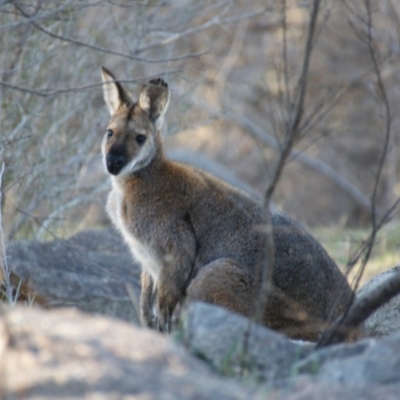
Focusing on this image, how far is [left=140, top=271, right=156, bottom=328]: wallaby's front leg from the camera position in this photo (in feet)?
21.4

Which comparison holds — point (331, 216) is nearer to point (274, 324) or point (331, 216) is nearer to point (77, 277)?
point (77, 277)

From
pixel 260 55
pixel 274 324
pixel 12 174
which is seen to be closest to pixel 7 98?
pixel 12 174

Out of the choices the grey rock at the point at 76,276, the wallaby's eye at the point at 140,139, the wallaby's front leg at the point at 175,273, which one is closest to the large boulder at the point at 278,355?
the wallaby's front leg at the point at 175,273

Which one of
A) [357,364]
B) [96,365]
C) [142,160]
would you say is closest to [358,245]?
[142,160]

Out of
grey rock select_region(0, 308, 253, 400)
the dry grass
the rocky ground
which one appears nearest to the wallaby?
the rocky ground

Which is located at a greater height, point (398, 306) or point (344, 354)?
point (344, 354)

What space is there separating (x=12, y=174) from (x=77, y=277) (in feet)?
5.64

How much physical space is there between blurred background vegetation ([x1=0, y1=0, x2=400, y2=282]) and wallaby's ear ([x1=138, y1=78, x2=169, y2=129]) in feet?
1.00

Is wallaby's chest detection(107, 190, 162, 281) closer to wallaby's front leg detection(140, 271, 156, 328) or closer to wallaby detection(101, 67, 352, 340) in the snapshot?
wallaby detection(101, 67, 352, 340)

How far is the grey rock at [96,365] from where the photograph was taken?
2.98m

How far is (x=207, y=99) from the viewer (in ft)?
59.0

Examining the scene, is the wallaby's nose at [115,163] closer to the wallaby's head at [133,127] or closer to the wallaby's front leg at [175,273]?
the wallaby's head at [133,127]

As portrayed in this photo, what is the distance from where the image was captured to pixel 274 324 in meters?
5.89

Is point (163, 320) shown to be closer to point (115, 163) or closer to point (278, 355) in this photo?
point (115, 163)
